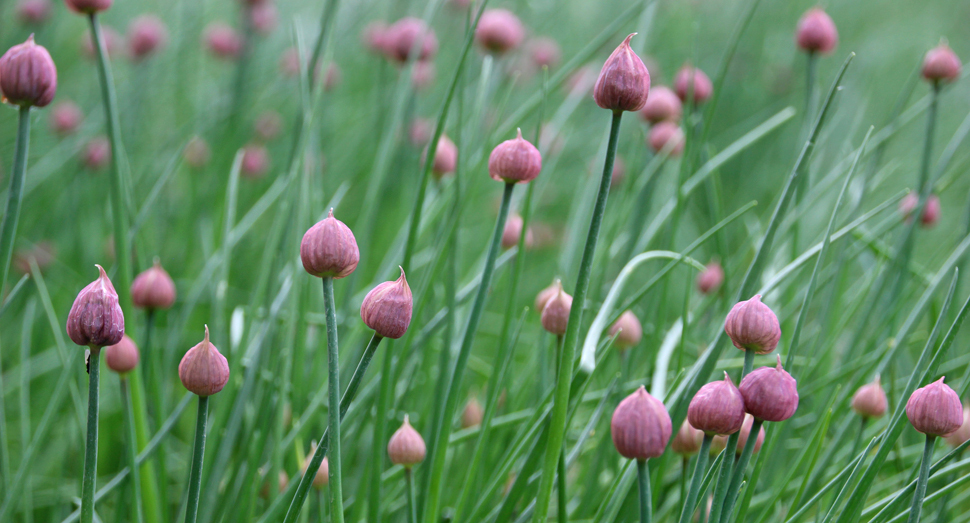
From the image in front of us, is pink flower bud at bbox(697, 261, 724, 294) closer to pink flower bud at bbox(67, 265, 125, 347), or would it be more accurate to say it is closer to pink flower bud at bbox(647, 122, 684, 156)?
pink flower bud at bbox(647, 122, 684, 156)

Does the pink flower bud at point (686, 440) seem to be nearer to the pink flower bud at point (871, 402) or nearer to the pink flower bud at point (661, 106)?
the pink flower bud at point (871, 402)

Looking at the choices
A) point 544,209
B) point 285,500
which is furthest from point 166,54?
point 285,500

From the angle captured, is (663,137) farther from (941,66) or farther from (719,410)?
(719,410)

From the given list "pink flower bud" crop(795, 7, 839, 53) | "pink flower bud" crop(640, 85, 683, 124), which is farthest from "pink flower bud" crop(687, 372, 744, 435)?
"pink flower bud" crop(795, 7, 839, 53)

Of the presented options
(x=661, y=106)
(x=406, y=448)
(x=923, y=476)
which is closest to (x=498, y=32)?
(x=661, y=106)

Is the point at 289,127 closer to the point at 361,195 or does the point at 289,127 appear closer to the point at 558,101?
the point at 361,195

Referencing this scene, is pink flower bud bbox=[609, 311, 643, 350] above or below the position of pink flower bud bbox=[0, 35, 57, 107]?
below
